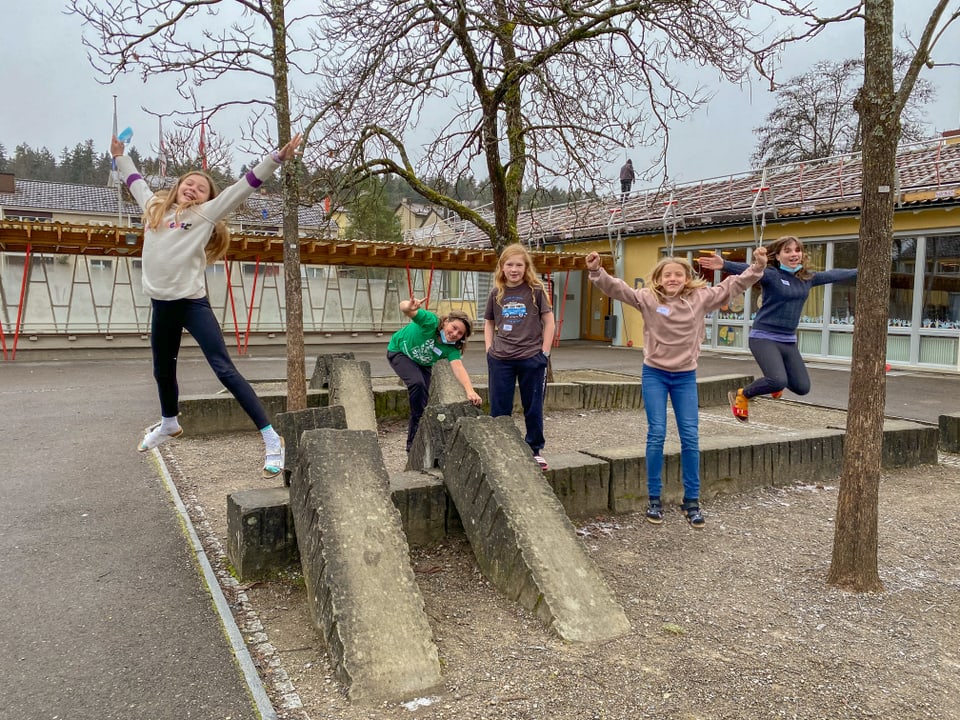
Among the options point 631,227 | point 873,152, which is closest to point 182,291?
point 873,152

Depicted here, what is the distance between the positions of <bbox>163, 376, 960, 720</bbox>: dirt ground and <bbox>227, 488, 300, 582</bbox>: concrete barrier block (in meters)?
0.08

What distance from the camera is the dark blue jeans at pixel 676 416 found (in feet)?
13.9

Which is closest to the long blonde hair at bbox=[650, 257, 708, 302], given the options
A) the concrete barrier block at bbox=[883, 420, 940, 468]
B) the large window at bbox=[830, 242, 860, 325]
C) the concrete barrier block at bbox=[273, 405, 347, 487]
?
the concrete barrier block at bbox=[273, 405, 347, 487]

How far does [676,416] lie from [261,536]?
8.08ft

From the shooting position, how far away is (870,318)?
3338 mm

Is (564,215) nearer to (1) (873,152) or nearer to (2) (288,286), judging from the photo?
(2) (288,286)

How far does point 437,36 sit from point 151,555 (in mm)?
6964

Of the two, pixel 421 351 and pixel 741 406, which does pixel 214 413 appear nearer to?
pixel 421 351

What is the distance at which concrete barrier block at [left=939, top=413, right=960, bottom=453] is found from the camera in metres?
6.86

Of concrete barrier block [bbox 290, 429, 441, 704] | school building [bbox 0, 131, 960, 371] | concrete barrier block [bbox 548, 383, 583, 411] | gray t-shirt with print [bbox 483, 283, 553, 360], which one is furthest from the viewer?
school building [bbox 0, 131, 960, 371]

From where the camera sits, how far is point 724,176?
20.2 m


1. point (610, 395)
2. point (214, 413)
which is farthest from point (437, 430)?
point (610, 395)

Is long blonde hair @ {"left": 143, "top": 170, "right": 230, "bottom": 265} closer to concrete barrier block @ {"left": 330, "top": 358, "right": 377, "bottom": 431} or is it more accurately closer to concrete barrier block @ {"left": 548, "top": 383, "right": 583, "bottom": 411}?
concrete barrier block @ {"left": 330, "top": 358, "right": 377, "bottom": 431}

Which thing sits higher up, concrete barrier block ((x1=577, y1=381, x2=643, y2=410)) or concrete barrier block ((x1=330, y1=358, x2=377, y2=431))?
concrete barrier block ((x1=330, y1=358, x2=377, y2=431))
